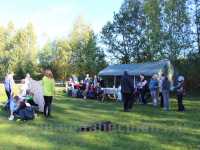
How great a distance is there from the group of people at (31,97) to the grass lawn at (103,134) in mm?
445

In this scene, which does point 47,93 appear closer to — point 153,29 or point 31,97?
point 31,97

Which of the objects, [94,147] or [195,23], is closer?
[94,147]

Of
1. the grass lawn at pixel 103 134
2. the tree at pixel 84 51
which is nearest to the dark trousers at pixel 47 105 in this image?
the grass lawn at pixel 103 134

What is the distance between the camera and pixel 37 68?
270 ft

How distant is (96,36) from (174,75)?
97.2 ft

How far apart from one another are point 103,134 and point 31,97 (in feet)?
23.1

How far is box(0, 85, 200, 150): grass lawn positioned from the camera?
10.9m

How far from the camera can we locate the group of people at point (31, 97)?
16.3 metres

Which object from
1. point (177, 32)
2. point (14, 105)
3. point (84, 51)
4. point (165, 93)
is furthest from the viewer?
point (84, 51)

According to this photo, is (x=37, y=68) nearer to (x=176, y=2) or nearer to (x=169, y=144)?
(x=176, y=2)

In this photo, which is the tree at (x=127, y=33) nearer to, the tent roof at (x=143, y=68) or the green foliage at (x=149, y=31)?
the green foliage at (x=149, y=31)

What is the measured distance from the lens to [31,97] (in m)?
18.9

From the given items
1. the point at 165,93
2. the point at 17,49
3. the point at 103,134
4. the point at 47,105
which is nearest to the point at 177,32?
the point at 165,93

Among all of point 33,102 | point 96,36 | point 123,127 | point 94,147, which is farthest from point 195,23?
point 94,147
